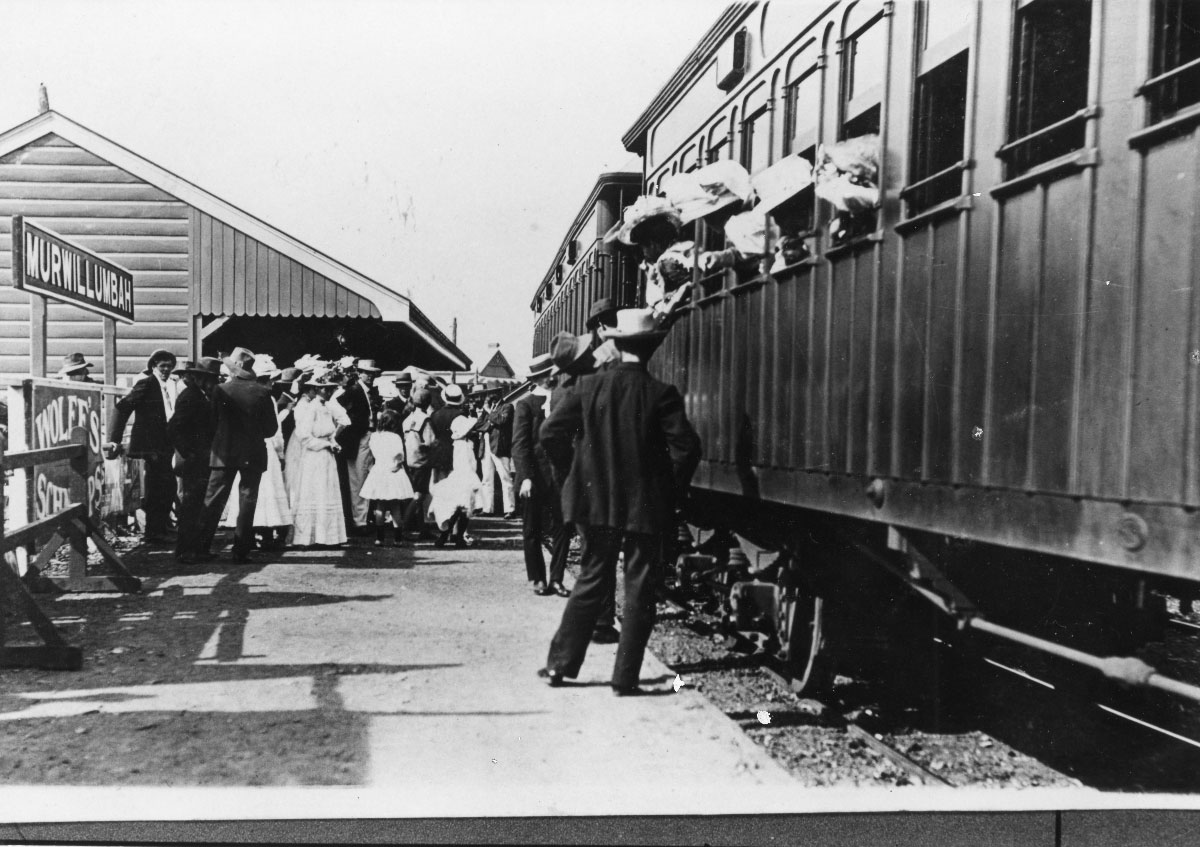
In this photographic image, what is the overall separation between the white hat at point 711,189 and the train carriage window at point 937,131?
1607mm

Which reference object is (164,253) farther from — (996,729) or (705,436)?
(996,729)

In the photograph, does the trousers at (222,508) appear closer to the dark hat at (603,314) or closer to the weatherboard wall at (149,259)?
the weatherboard wall at (149,259)

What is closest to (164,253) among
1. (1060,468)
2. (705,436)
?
(705,436)

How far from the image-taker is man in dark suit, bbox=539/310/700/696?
4828 millimetres

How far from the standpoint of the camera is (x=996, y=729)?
4738 millimetres

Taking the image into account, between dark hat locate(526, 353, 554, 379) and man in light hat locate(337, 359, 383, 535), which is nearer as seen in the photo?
dark hat locate(526, 353, 554, 379)

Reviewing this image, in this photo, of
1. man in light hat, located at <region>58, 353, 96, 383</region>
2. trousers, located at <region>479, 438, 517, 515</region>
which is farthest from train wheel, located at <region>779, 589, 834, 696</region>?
trousers, located at <region>479, 438, 517, 515</region>

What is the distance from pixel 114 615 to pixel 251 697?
223 centimetres

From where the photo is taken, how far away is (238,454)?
29.2 ft

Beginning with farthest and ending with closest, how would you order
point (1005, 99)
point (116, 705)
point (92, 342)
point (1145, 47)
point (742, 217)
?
→ point (92, 342), point (742, 217), point (116, 705), point (1005, 99), point (1145, 47)

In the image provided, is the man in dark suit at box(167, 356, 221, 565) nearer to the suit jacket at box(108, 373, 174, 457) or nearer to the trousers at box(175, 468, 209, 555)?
the trousers at box(175, 468, 209, 555)

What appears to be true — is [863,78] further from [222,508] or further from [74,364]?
[74,364]

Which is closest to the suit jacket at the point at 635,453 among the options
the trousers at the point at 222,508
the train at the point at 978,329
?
the train at the point at 978,329

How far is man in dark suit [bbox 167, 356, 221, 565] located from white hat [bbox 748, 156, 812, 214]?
572 cm
